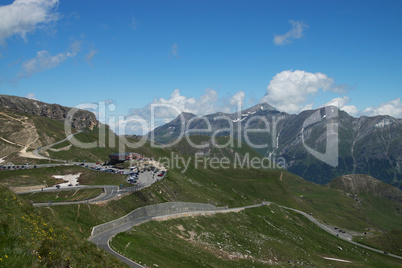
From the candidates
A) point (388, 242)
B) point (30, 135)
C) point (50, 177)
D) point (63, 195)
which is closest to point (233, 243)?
point (63, 195)

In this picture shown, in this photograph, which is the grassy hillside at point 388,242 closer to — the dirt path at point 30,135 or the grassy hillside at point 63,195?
the grassy hillside at point 63,195

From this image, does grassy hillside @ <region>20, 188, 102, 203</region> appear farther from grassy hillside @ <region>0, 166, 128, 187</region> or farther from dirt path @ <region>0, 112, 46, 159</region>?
dirt path @ <region>0, 112, 46, 159</region>

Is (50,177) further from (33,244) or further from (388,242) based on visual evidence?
(388,242)

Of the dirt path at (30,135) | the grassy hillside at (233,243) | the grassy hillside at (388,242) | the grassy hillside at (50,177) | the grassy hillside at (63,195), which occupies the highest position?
the dirt path at (30,135)

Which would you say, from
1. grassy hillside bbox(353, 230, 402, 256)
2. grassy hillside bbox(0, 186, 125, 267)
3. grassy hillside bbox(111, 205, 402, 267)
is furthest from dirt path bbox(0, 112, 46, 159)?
grassy hillside bbox(353, 230, 402, 256)

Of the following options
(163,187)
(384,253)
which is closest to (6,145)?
(163,187)

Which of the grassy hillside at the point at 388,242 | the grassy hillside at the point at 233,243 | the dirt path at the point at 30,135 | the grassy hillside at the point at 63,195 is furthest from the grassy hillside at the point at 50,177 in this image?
the grassy hillside at the point at 388,242

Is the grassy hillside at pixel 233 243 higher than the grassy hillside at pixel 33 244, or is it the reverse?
the grassy hillside at pixel 33 244
